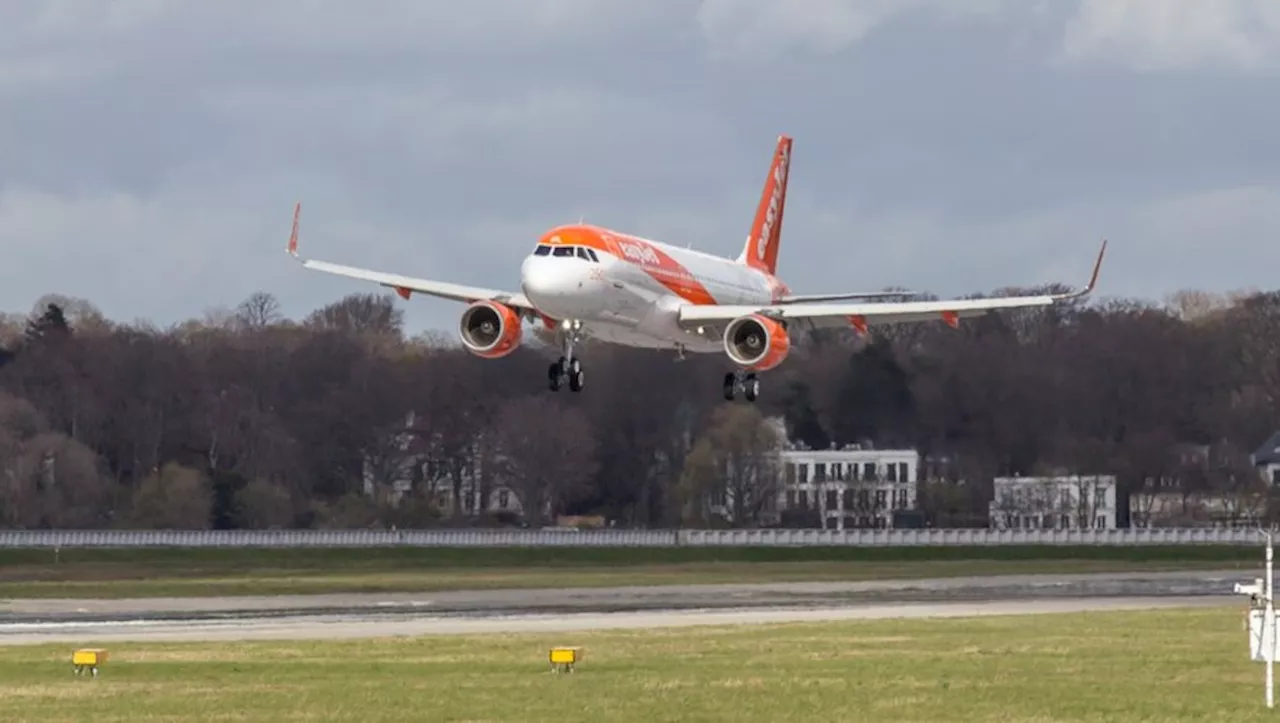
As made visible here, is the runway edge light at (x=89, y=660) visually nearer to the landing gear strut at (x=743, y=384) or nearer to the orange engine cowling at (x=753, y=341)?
the orange engine cowling at (x=753, y=341)

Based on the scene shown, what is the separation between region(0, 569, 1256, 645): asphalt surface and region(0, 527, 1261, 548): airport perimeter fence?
33.1m

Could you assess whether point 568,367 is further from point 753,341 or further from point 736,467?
→ point 736,467

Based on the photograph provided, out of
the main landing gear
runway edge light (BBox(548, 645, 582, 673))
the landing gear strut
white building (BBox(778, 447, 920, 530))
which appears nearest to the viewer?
runway edge light (BBox(548, 645, 582, 673))

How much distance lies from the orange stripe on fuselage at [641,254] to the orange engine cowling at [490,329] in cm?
384

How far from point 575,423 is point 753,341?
6361 centimetres

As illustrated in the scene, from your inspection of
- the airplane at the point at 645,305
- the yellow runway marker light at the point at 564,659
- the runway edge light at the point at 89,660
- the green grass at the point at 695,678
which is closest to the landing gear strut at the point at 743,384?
the airplane at the point at 645,305

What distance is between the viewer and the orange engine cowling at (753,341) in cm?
7356

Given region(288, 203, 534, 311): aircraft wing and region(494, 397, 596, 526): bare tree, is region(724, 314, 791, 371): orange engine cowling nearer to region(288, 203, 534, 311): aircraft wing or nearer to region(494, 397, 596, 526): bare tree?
region(288, 203, 534, 311): aircraft wing

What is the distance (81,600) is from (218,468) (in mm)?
70331

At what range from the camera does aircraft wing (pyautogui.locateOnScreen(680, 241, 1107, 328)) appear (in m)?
73.4

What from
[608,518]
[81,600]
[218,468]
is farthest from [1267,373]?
[81,600]

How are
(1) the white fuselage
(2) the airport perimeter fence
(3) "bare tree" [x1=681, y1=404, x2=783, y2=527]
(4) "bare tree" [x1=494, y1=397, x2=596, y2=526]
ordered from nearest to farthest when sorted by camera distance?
(1) the white fuselage
(2) the airport perimeter fence
(3) "bare tree" [x1=681, y1=404, x2=783, y2=527]
(4) "bare tree" [x1=494, y1=397, x2=596, y2=526]

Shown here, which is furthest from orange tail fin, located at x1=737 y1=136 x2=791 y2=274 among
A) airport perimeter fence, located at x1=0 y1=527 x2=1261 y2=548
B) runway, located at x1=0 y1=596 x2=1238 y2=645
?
airport perimeter fence, located at x1=0 y1=527 x2=1261 y2=548

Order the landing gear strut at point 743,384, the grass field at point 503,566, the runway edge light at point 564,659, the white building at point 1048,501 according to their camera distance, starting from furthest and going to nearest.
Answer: the white building at point 1048,501
the grass field at point 503,566
the landing gear strut at point 743,384
the runway edge light at point 564,659
